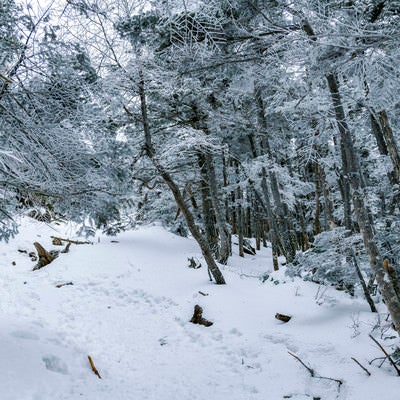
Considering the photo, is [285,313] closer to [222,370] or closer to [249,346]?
[249,346]

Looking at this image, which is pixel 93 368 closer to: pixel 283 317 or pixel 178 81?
pixel 283 317

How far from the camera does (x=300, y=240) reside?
83.6 feet

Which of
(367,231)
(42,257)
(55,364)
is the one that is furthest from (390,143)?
(42,257)

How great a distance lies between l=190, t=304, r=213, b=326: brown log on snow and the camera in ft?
23.7

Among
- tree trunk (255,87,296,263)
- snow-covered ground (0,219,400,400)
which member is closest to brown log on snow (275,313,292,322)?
snow-covered ground (0,219,400,400)

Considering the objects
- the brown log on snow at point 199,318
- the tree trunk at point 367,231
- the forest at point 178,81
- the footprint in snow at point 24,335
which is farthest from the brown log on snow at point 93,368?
the tree trunk at point 367,231

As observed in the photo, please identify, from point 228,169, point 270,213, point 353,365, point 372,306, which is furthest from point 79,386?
point 228,169

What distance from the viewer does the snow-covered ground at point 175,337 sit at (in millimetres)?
4691

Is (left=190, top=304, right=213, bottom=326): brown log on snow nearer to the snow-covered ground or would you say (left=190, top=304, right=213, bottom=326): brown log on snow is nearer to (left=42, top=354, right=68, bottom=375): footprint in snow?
the snow-covered ground

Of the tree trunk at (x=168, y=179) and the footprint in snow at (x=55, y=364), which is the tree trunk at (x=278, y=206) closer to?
the tree trunk at (x=168, y=179)

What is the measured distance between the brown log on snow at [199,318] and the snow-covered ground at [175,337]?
0.15 m

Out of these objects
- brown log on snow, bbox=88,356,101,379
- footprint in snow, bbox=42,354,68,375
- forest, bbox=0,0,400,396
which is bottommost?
brown log on snow, bbox=88,356,101,379

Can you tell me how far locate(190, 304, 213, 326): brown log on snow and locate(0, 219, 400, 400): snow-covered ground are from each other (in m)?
0.15

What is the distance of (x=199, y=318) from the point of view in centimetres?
736
